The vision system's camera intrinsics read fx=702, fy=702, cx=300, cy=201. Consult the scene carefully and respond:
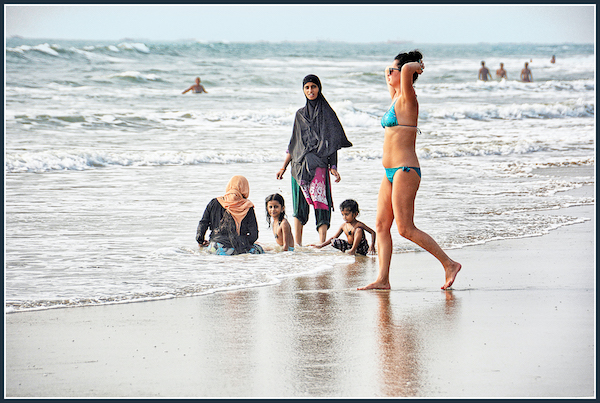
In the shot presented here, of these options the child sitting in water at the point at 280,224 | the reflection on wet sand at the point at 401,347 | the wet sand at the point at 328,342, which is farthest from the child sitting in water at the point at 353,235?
the reflection on wet sand at the point at 401,347

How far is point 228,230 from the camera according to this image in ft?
21.3

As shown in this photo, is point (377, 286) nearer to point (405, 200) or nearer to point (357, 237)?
point (405, 200)

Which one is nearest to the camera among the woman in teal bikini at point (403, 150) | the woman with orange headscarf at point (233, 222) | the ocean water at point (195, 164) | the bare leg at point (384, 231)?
the woman in teal bikini at point (403, 150)

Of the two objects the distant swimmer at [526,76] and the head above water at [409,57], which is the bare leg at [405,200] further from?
the distant swimmer at [526,76]

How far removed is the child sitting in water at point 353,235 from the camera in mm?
6543

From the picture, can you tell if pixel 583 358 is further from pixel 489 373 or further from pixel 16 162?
pixel 16 162

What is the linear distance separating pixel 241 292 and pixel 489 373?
2.15 meters

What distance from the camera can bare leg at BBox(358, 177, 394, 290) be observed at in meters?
4.97

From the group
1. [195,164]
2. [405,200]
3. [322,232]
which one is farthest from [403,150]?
[195,164]

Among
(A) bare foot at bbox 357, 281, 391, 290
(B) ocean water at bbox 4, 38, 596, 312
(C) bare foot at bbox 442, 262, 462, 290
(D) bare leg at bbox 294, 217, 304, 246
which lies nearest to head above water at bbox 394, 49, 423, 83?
(C) bare foot at bbox 442, 262, 462, 290

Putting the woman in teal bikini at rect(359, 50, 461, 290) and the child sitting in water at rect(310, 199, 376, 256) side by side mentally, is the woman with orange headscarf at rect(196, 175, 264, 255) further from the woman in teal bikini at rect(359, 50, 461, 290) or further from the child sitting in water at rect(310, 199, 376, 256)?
the woman in teal bikini at rect(359, 50, 461, 290)

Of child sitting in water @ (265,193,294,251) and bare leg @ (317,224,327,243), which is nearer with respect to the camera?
child sitting in water @ (265,193,294,251)

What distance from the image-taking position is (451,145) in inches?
664

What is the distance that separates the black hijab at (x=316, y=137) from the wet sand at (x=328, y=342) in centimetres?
166
